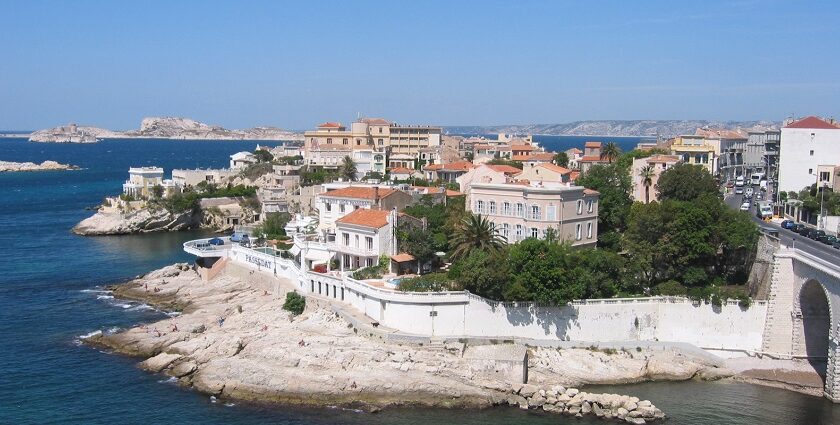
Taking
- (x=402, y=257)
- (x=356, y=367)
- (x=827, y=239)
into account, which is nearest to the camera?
(x=356, y=367)

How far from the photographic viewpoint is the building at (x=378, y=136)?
4006 inches

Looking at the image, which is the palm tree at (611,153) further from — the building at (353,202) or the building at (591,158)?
the building at (353,202)

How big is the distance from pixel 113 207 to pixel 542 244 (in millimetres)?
64773

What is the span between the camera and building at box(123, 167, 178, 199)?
3661 inches

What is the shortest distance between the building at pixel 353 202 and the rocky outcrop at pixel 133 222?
36.4 meters

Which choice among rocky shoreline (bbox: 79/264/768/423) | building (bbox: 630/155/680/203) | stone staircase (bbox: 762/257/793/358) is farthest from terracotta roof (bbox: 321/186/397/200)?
stone staircase (bbox: 762/257/793/358)

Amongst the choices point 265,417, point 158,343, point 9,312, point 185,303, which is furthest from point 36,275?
point 265,417

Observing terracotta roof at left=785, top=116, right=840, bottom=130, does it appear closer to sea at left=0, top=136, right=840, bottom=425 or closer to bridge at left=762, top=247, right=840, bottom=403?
bridge at left=762, top=247, right=840, bottom=403

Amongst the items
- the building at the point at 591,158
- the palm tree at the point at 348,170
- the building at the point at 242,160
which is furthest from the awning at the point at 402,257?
the building at the point at 242,160

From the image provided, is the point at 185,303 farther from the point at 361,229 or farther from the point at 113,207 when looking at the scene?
the point at 113,207

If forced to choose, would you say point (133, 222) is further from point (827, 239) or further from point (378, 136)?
point (827, 239)

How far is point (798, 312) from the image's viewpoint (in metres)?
37.0

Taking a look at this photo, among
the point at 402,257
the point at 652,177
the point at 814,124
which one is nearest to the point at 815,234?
the point at 652,177

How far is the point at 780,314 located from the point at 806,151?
2497 cm
